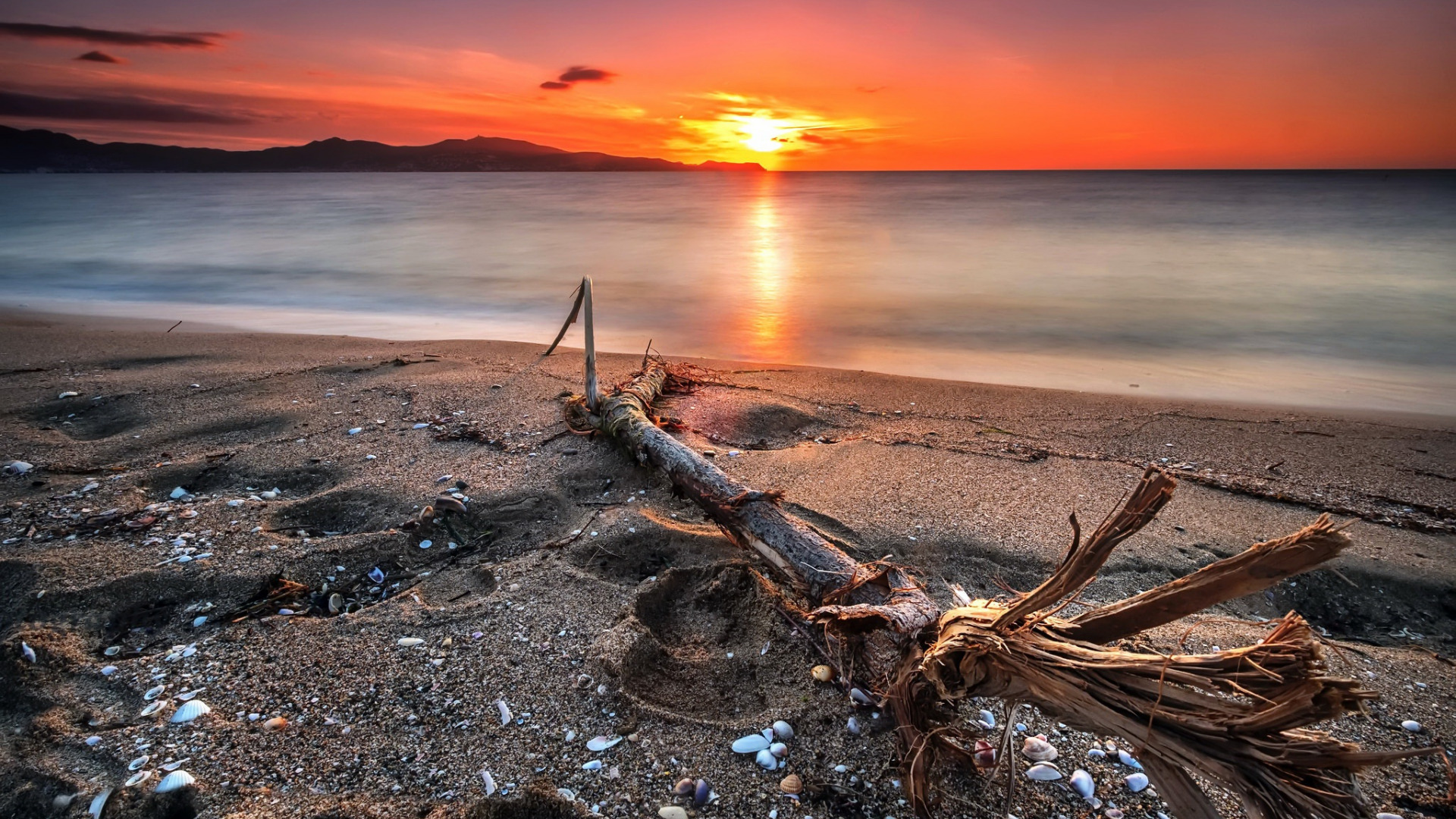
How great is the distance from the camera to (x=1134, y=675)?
57.5 inches

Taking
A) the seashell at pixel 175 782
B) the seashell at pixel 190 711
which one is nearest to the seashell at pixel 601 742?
the seashell at pixel 175 782

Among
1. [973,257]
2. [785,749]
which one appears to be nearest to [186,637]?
[785,749]

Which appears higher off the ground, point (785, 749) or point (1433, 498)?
point (1433, 498)

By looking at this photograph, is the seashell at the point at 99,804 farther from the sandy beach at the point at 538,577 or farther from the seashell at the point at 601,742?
the seashell at the point at 601,742

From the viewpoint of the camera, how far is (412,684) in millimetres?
2273

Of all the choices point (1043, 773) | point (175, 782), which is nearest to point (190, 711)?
point (175, 782)

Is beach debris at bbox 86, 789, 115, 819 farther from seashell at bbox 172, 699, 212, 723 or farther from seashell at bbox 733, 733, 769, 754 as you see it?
seashell at bbox 733, 733, 769, 754

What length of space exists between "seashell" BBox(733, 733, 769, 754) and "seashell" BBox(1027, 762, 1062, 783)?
753 millimetres

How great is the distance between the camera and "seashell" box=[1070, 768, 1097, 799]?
194 cm

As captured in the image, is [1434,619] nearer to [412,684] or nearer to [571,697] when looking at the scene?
[571,697]

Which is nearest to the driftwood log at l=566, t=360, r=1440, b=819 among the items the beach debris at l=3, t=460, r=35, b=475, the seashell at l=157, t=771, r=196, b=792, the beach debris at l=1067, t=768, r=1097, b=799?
the beach debris at l=1067, t=768, r=1097, b=799

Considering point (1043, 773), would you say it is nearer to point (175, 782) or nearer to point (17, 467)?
point (175, 782)

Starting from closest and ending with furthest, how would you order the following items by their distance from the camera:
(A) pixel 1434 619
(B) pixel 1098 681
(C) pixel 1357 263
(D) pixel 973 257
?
(B) pixel 1098 681, (A) pixel 1434 619, (C) pixel 1357 263, (D) pixel 973 257

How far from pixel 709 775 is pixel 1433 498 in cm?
444
